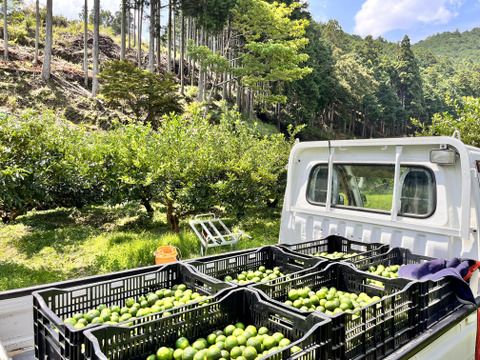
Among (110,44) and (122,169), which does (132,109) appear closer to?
(122,169)

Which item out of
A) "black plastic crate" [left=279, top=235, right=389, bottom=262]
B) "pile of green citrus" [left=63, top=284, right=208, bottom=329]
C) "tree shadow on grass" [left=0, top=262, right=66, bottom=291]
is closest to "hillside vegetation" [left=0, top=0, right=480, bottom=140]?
"tree shadow on grass" [left=0, top=262, right=66, bottom=291]

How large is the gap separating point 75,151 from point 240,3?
19.1m

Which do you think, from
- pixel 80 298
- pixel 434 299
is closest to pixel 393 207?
pixel 434 299

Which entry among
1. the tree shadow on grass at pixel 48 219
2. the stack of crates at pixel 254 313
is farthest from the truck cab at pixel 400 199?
the tree shadow on grass at pixel 48 219

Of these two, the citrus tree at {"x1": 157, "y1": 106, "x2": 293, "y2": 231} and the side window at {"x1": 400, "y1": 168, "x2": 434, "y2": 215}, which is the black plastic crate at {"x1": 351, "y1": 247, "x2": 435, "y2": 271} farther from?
the citrus tree at {"x1": 157, "y1": 106, "x2": 293, "y2": 231}

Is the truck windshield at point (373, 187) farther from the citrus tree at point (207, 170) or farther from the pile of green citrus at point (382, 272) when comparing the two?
the citrus tree at point (207, 170)

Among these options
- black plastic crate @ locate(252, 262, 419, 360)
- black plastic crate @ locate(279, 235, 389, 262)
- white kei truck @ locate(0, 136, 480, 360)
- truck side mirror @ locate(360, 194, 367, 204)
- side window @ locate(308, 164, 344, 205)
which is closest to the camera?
black plastic crate @ locate(252, 262, 419, 360)

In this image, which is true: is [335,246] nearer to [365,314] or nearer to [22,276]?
[365,314]

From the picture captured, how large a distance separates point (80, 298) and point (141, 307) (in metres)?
0.43

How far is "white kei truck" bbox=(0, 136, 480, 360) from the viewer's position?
234 cm

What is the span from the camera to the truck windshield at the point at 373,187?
3568 millimetres

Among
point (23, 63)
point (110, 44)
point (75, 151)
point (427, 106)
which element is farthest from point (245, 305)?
point (427, 106)

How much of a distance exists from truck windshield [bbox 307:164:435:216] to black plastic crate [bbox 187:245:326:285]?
53.3 inches

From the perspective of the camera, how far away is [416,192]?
142 inches
